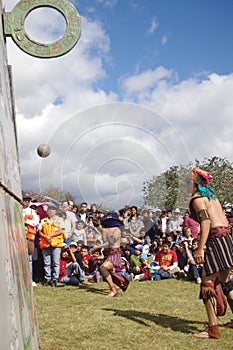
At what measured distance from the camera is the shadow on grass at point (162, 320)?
5.12 meters

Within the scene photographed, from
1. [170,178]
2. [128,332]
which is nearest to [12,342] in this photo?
[128,332]

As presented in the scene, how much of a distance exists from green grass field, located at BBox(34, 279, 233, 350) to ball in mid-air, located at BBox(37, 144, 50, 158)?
5059mm

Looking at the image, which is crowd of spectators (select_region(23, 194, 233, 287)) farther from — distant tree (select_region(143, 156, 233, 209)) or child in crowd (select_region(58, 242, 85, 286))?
distant tree (select_region(143, 156, 233, 209))

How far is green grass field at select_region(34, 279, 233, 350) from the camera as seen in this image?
4.45 m

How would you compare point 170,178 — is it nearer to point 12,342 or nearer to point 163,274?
point 163,274

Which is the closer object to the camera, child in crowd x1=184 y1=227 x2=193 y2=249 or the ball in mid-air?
child in crowd x1=184 y1=227 x2=193 y2=249

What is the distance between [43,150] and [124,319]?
26.2ft

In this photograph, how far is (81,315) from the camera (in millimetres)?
5898

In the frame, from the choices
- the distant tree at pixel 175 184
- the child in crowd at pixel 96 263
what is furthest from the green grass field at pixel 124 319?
the distant tree at pixel 175 184

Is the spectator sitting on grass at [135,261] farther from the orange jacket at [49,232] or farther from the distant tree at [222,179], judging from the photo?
the distant tree at [222,179]

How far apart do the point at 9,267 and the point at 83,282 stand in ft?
25.3

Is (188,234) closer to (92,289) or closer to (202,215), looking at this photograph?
(92,289)

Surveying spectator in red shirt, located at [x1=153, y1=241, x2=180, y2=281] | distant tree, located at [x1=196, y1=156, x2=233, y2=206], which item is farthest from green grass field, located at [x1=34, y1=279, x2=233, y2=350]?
distant tree, located at [x1=196, y1=156, x2=233, y2=206]

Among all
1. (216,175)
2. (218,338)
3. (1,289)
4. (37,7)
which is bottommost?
(218,338)
